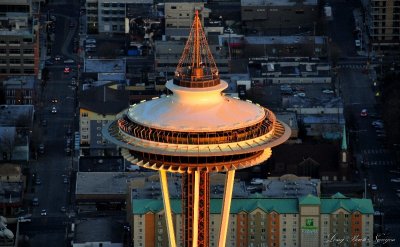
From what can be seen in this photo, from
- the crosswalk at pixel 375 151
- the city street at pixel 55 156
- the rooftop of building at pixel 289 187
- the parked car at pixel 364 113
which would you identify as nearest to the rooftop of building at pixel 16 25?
the city street at pixel 55 156

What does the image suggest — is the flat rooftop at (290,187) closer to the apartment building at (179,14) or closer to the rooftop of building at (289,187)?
the rooftop of building at (289,187)

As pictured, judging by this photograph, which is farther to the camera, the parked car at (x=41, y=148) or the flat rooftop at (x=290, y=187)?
the parked car at (x=41, y=148)

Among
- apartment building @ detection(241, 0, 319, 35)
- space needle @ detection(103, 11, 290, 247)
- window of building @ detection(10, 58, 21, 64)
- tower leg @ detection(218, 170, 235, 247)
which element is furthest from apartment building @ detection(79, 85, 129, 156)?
space needle @ detection(103, 11, 290, 247)

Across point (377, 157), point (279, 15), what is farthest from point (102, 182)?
point (279, 15)

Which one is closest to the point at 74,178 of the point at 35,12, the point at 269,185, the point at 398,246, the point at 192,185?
the point at 269,185

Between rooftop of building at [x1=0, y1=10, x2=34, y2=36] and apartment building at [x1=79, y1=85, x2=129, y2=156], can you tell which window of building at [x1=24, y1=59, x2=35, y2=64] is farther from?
apartment building at [x1=79, y1=85, x2=129, y2=156]

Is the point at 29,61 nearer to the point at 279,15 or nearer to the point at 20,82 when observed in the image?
the point at 20,82

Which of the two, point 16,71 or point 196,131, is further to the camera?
point 16,71
